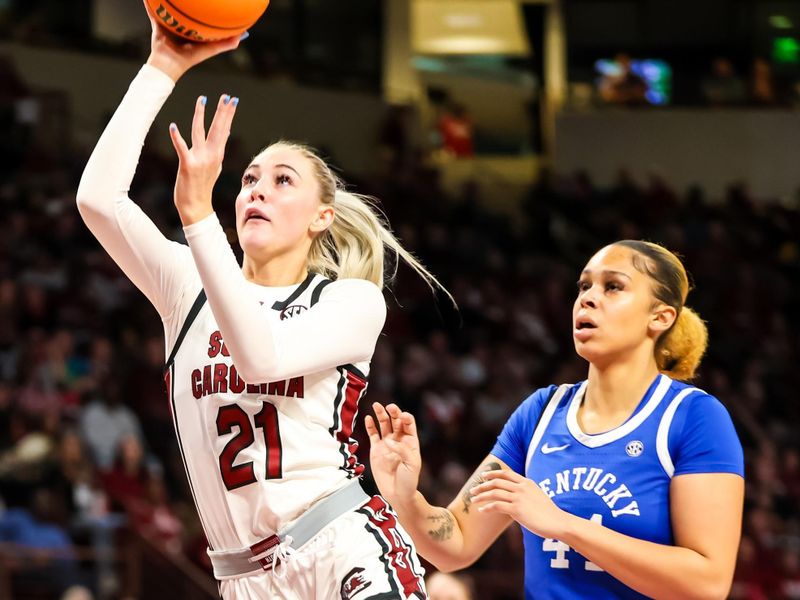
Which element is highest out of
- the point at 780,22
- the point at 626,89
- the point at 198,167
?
the point at 198,167

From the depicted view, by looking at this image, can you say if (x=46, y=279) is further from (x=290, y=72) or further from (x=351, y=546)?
(x=351, y=546)

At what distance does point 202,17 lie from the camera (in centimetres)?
278

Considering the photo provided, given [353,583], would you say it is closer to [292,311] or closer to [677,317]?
[292,311]

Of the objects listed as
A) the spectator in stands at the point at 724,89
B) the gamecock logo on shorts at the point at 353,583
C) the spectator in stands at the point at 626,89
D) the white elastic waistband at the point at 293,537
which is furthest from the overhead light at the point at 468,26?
the gamecock logo on shorts at the point at 353,583

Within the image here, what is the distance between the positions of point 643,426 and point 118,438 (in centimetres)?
595

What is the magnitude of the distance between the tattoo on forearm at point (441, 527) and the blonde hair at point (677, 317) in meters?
0.66

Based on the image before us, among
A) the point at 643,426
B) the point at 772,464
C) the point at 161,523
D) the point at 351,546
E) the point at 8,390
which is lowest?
the point at 772,464

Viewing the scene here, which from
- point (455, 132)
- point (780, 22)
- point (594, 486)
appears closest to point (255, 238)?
point (594, 486)

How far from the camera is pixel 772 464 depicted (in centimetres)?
1104

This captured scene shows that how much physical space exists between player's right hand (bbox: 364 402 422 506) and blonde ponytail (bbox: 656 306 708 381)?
652mm

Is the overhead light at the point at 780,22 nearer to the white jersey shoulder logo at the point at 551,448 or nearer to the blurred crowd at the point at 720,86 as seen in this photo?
the blurred crowd at the point at 720,86

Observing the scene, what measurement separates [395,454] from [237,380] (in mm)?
448

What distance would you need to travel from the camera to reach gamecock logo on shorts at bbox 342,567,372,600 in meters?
2.79

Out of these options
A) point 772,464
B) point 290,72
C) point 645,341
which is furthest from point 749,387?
point 645,341
